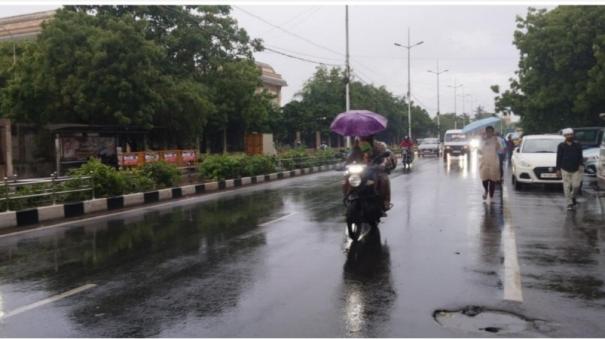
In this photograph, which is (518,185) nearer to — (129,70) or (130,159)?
(130,159)

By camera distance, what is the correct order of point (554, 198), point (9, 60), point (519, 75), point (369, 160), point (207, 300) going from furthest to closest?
point (519, 75), point (9, 60), point (554, 198), point (369, 160), point (207, 300)

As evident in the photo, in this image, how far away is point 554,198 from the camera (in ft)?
45.3

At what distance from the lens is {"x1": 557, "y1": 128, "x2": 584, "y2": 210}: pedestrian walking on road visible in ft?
38.1

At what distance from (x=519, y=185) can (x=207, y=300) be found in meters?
13.1

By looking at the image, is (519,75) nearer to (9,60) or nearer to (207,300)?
(9,60)

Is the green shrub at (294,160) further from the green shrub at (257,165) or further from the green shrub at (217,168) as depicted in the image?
the green shrub at (217,168)

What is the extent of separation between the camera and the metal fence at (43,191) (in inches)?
476

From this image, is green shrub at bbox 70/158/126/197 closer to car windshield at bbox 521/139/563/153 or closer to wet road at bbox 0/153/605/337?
wet road at bbox 0/153/605/337

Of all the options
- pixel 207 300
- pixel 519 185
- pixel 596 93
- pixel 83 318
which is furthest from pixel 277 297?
pixel 596 93

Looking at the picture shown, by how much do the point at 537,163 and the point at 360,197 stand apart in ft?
29.0

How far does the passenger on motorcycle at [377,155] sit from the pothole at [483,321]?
426 cm

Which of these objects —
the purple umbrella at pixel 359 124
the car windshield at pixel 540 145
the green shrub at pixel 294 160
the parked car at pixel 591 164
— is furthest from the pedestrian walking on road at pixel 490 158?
the green shrub at pixel 294 160

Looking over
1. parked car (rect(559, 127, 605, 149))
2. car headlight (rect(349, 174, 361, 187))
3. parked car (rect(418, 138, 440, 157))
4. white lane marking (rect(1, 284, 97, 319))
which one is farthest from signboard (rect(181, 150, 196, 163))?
parked car (rect(418, 138, 440, 157))

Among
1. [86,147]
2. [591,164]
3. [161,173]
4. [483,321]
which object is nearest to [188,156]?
[86,147]
